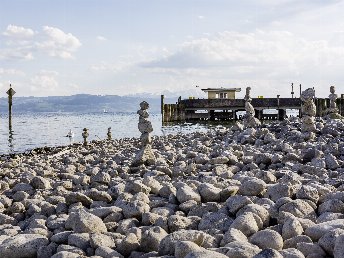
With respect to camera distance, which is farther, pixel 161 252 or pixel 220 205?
pixel 220 205

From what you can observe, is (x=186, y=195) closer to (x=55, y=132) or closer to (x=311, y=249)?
(x=311, y=249)

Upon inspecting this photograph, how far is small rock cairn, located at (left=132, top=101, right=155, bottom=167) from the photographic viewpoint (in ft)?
31.8

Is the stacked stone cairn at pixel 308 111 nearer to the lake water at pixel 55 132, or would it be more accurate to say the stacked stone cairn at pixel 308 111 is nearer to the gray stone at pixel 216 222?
the gray stone at pixel 216 222

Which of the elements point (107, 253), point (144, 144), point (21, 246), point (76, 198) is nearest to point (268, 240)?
point (107, 253)

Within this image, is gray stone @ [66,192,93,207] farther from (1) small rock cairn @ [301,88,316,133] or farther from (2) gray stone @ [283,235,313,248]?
(1) small rock cairn @ [301,88,316,133]

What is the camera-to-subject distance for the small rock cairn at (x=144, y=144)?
9703 millimetres

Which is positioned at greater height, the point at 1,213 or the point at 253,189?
the point at 253,189

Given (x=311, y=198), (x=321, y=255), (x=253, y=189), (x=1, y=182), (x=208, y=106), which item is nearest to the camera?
(x=321, y=255)

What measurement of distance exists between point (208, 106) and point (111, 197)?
42447mm

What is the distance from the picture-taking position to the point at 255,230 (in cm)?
367

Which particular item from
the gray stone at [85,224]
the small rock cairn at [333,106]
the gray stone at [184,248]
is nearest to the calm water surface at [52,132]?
the small rock cairn at [333,106]

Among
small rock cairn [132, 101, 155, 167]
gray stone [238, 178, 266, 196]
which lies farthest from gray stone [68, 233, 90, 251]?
small rock cairn [132, 101, 155, 167]

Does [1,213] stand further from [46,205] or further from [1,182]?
[1,182]

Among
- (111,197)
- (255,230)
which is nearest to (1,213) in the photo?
(111,197)
